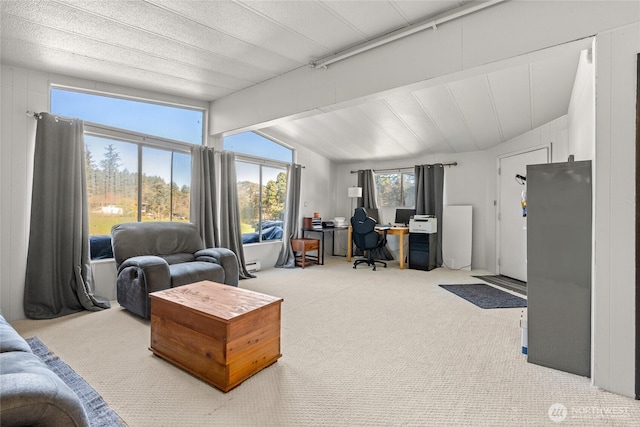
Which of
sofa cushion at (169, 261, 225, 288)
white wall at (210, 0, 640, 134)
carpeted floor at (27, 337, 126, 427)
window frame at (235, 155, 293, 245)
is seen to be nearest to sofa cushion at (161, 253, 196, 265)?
sofa cushion at (169, 261, 225, 288)

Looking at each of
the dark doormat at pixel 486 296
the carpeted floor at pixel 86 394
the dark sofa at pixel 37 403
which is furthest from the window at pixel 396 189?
the dark sofa at pixel 37 403

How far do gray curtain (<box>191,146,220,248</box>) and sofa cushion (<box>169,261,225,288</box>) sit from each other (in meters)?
0.84

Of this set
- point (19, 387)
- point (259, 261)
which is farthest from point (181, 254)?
point (19, 387)

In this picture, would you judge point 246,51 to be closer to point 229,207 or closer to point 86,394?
point 229,207

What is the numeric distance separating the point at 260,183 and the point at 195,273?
264cm

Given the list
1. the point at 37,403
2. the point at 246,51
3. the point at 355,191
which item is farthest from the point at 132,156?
the point at 355,191

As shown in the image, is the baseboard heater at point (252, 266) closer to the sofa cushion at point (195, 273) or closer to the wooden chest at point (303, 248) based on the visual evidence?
the wooden chest at point (303, 248)

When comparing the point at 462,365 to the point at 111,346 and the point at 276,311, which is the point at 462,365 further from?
the point at 111,346

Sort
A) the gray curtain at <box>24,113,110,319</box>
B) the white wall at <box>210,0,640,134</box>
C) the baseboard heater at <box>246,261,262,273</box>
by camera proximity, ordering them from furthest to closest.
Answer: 1. the baseboard heater at <box>246,261,262,273</box>
2. the gray curtain at <box>24,113,110,319</box>
3. the white wall at <box>210,0,640,134</box>

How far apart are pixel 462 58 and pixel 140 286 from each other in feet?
10.8

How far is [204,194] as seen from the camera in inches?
167

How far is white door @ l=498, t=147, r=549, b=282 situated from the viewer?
14.8 feet

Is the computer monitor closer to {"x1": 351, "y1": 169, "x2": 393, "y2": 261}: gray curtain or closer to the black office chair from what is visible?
{"x1": 351, "y1": 169, "x2": 393, "y2": 261}: gray curtain

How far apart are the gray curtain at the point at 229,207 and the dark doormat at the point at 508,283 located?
3611 millimetres
